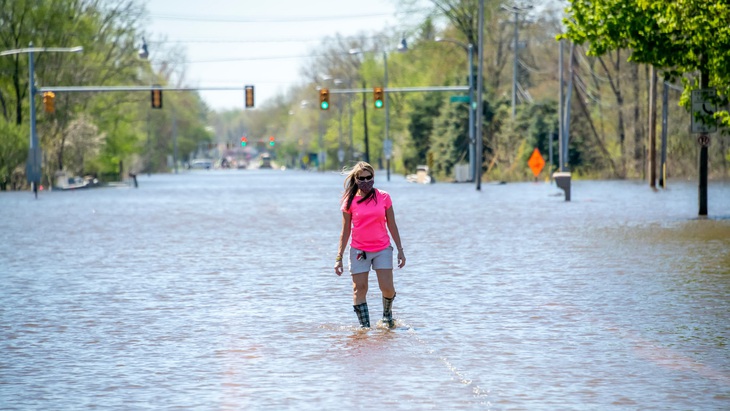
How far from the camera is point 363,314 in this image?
43.1 feet

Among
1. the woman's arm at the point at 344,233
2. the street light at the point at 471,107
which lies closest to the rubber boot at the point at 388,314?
the woman's arm at the point at 344,233

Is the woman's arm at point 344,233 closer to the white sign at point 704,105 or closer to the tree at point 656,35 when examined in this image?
the tree at point 656,35

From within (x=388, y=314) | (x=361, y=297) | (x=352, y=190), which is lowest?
(x=388, y=314)

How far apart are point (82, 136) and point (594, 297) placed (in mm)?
68055

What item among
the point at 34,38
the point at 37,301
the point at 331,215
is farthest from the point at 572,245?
the point at 34,38

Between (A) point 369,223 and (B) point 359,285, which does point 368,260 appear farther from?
(A) point 369,223

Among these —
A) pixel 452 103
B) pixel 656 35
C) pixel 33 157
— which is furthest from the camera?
pixel 452 103

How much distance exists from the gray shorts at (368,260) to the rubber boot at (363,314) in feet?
1.42

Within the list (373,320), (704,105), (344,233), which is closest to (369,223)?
(344,233)

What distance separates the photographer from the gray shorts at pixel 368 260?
1280 centimetres

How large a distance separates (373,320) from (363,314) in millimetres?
757

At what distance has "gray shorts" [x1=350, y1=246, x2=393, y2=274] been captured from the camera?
1280 cm

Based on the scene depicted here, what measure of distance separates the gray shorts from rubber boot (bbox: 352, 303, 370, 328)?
0.43m

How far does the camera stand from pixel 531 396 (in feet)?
30.9
